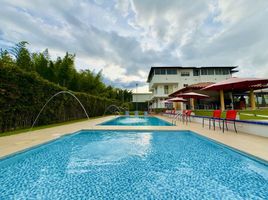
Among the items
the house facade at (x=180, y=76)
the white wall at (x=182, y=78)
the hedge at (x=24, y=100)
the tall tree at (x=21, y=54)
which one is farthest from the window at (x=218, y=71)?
the tall tree at (x=21, y=54)

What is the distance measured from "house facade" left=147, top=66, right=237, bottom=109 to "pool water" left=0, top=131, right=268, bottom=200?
24.6 meters

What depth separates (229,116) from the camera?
6.78 metres

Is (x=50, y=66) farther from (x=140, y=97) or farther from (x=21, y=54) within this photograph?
(x=140, y=97)

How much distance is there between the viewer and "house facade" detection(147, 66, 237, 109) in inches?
1129

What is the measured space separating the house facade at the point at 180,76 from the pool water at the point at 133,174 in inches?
968

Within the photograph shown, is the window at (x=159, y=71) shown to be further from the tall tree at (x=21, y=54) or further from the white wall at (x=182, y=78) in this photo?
the tall tree at (x=21, y=54)

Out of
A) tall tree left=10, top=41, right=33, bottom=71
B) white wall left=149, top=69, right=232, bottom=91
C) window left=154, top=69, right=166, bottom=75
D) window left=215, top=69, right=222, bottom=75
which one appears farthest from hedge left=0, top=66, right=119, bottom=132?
window left=215, top=69, right=222, bottom=75

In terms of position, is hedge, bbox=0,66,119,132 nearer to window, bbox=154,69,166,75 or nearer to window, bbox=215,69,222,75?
window, bbox=154,69,166,75

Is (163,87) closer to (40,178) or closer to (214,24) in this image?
(214,24)

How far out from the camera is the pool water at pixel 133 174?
2.49m

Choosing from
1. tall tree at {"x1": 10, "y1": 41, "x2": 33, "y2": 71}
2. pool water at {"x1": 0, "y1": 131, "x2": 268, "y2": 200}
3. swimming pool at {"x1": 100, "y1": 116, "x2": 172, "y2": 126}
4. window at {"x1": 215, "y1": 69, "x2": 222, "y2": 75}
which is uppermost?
window at {"x1": 215, "y1": 69, "x2": 222, "y2": 75}

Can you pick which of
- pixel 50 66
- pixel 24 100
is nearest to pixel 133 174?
pixel 24 100

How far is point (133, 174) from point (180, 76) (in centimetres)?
2880

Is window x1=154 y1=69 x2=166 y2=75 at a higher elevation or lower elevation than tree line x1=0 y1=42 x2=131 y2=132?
higher
